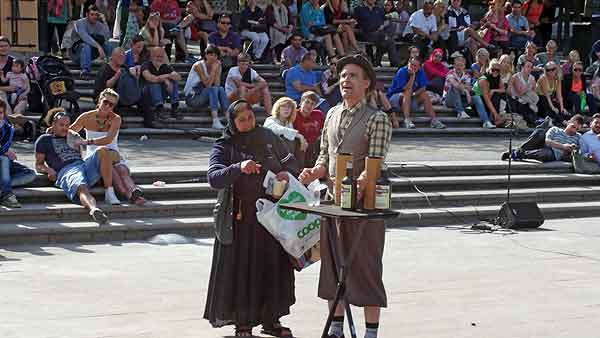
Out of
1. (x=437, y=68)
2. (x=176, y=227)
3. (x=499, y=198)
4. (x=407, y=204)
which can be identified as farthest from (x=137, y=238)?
(x=437, y=68)

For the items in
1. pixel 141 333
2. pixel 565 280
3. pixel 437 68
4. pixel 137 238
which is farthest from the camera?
pixel 437 68

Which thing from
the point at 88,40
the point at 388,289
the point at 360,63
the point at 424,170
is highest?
the point at 360,63

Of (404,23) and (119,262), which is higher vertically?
(404,23)

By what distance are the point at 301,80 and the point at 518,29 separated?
7.76 meters

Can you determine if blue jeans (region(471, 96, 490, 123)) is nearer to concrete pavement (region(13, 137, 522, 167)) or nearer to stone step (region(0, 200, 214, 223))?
concrete pavement (region(13, 137, 522, 167))

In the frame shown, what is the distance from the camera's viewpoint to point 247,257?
8.43 meters

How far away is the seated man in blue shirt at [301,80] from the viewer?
19.0 m

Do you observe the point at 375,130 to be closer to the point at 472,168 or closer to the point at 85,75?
the point at 472,168

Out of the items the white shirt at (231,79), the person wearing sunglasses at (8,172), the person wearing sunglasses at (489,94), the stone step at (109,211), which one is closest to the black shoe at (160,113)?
the white shirt at (231,79)

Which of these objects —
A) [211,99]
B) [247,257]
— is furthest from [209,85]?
[247,257]

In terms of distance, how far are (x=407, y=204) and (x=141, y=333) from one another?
7.28 m

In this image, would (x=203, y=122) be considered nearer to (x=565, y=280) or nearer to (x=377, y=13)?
(x=377, y=13)

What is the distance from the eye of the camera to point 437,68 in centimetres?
2159

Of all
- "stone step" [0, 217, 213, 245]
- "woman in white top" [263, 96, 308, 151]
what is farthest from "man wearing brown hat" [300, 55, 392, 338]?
"stone step" [0, 217, 213, 245]
